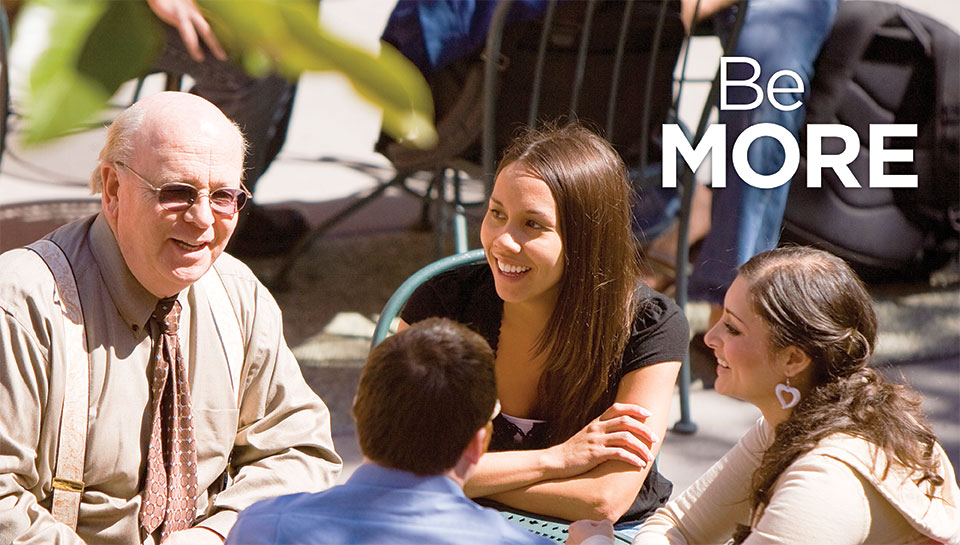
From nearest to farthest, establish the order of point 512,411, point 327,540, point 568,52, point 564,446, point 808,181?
point 327,540 < point 564,446 < point 512,411 < point 568,52 < point 808,181

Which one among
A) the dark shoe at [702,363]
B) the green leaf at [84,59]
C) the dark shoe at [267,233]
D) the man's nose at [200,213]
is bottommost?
the dark shoe at [702,363]

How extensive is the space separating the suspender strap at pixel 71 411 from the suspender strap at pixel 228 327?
244 millimetres

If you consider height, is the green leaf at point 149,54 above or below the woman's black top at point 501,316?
above

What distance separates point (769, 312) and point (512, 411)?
596 mm

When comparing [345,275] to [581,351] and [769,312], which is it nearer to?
[581,351]

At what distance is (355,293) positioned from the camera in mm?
4648

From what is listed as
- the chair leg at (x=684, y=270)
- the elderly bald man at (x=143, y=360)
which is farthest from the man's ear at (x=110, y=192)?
the chair leg at (x=684, y=270)

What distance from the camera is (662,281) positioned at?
14.4 ft

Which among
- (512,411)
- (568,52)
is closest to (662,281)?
(568,52)

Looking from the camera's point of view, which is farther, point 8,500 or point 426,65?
point 426,65

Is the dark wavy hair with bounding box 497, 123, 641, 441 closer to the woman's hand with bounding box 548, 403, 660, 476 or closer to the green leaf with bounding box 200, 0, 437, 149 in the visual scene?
the woman's hand with bounding box 548, 403, 660, 476

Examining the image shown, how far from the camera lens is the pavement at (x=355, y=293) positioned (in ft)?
12.2

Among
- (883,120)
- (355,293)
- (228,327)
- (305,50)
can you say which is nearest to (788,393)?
(228,327)

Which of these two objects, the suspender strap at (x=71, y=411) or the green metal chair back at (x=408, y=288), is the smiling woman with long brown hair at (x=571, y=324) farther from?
the suspender strap at (x=71, y=411)
